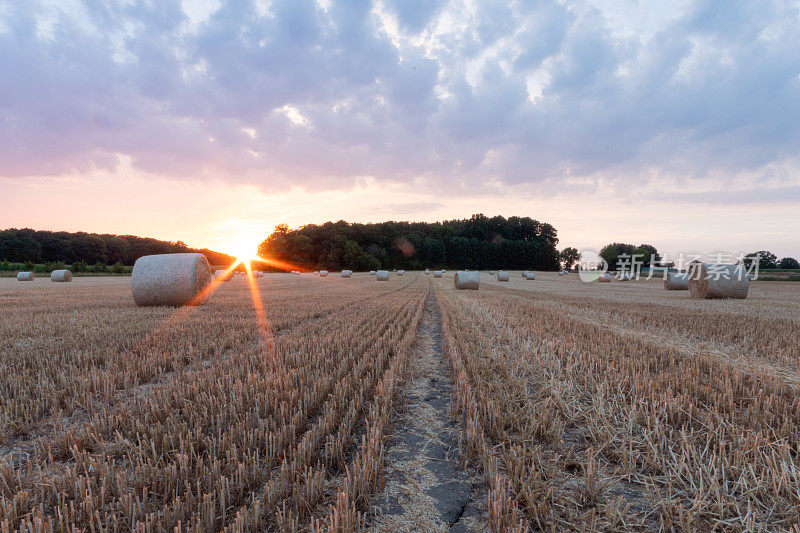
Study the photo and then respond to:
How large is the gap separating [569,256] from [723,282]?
4612 inches

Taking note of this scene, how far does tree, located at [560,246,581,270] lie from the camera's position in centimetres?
12171

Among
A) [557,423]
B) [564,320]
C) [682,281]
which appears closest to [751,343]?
[564,320]

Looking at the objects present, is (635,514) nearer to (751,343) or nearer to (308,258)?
(751,343)

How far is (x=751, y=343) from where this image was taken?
6.43 metres

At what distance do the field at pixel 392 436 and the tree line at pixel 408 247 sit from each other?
3009 inches

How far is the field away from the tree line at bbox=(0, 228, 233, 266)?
6069 centimetres

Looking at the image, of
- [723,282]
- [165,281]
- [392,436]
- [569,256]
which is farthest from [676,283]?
[569,256]

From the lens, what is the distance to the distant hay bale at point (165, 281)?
10.9 meters

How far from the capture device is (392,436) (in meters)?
2.98

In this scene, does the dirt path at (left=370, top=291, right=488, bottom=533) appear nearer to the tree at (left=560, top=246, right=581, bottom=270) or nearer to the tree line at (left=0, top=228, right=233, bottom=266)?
the tree line at (left=0, top=228, right=233, bottom=266)

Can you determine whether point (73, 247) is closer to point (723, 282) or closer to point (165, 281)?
point (165, 281)

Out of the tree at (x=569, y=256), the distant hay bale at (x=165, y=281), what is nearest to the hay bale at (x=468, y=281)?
the distant hay bale at (x=165, y=281)

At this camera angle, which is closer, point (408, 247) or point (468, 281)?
point (468, 281)

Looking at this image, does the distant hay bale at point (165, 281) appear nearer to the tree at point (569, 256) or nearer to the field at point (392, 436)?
the field at point (392, 436)
